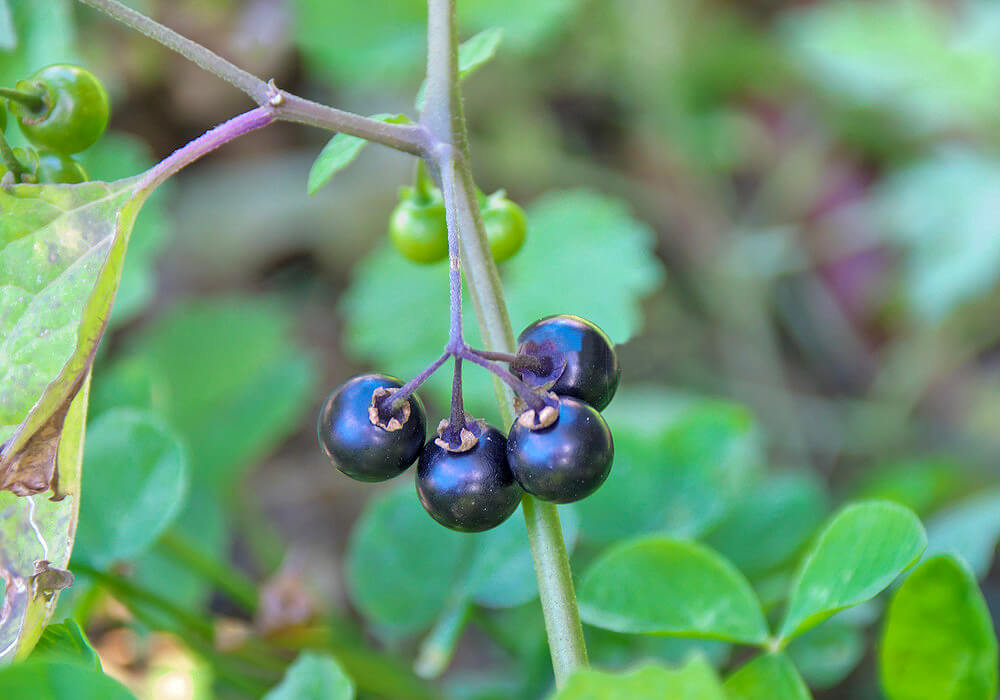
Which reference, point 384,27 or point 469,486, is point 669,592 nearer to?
point 469,486

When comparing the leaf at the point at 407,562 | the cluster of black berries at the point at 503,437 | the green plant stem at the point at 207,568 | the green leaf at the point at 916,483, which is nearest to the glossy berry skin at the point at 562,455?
the cluster of black berries at the point at 503,437

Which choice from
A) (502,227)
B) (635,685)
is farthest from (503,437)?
(502,227)

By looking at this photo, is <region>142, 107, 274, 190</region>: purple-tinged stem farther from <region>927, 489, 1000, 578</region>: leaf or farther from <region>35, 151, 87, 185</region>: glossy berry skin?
<region>927, 489, 1000, 578</region>: leaf

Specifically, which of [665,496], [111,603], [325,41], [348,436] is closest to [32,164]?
[348,436]

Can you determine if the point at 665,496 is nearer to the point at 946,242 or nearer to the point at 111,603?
the point at 111,603

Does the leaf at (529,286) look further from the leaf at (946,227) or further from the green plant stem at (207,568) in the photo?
the leaf at (946,227)
